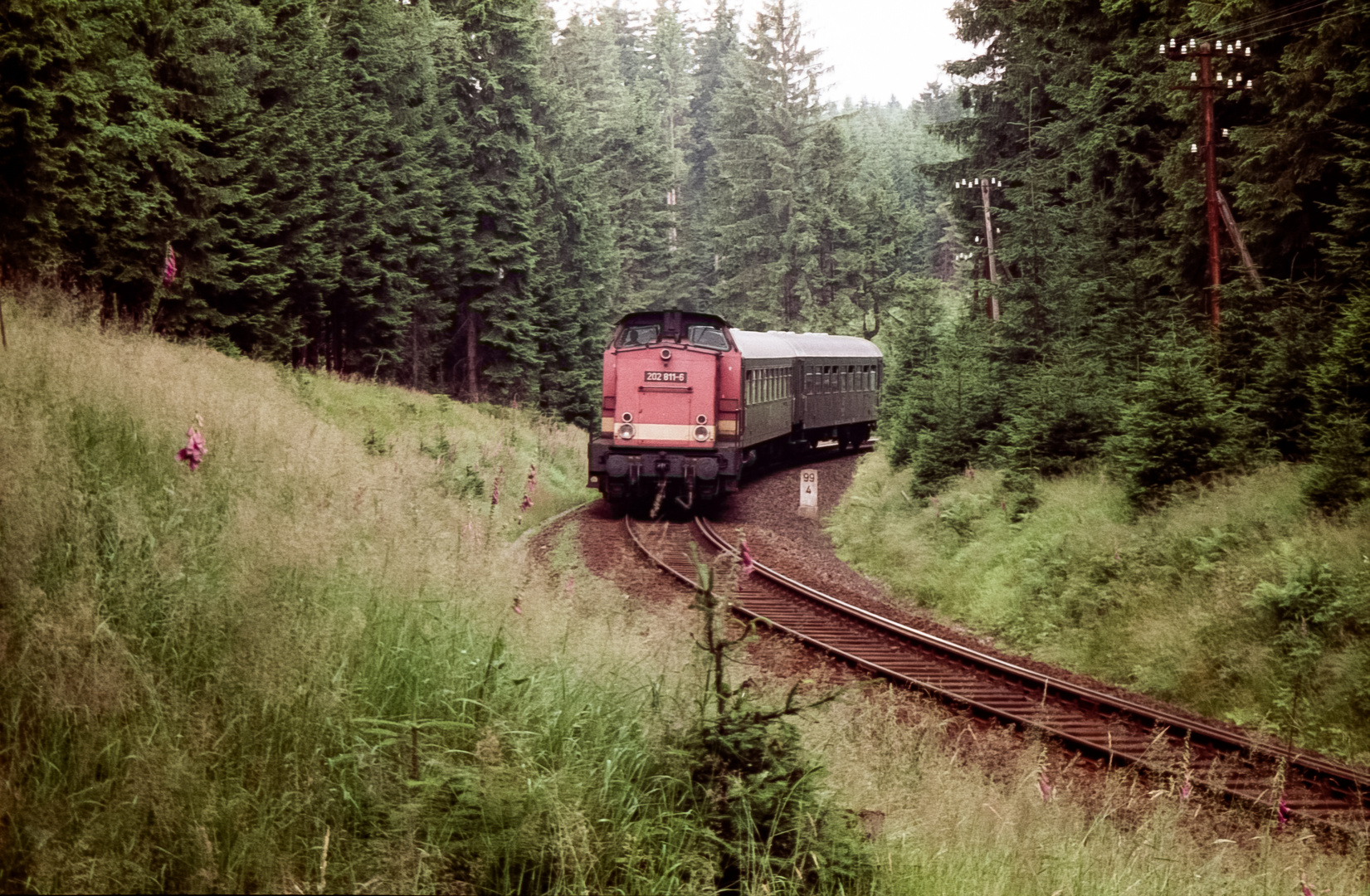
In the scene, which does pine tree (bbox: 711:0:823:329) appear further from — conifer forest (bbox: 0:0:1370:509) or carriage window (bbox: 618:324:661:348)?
carriage window (bbox: 618:324:661:348)

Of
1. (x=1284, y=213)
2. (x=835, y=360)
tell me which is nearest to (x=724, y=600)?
(x=1284, y=213)

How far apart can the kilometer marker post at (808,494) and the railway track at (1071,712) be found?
6599 millimetres

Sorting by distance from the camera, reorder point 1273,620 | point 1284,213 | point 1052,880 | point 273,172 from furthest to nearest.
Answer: point 273,172 → point 1284,213 → point 1273,620 → point 1052,880

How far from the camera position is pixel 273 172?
77.9 ft

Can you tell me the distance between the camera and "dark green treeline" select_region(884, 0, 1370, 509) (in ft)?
43.5

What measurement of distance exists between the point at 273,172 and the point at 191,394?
1677cm

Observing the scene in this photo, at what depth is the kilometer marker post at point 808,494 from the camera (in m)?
21.7

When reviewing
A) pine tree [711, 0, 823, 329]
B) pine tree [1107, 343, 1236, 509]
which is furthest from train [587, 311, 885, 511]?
pine tree [711, 0, 823, 329]

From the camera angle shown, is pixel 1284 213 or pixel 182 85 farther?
pixel 182 85

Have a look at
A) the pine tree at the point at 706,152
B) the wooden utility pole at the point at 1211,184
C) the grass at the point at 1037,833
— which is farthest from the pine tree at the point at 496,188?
the grass at the point at 1037,833

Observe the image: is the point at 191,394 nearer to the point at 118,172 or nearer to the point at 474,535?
the point at 474,535

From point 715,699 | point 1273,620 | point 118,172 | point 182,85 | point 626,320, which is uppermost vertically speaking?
point 182,85

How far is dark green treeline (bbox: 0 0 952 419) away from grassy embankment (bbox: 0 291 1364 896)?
1.34 meters

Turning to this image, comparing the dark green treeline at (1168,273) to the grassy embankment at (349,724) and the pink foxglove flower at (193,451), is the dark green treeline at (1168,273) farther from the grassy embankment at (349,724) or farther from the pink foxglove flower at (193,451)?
the pink foxglove flower at (193,451)
